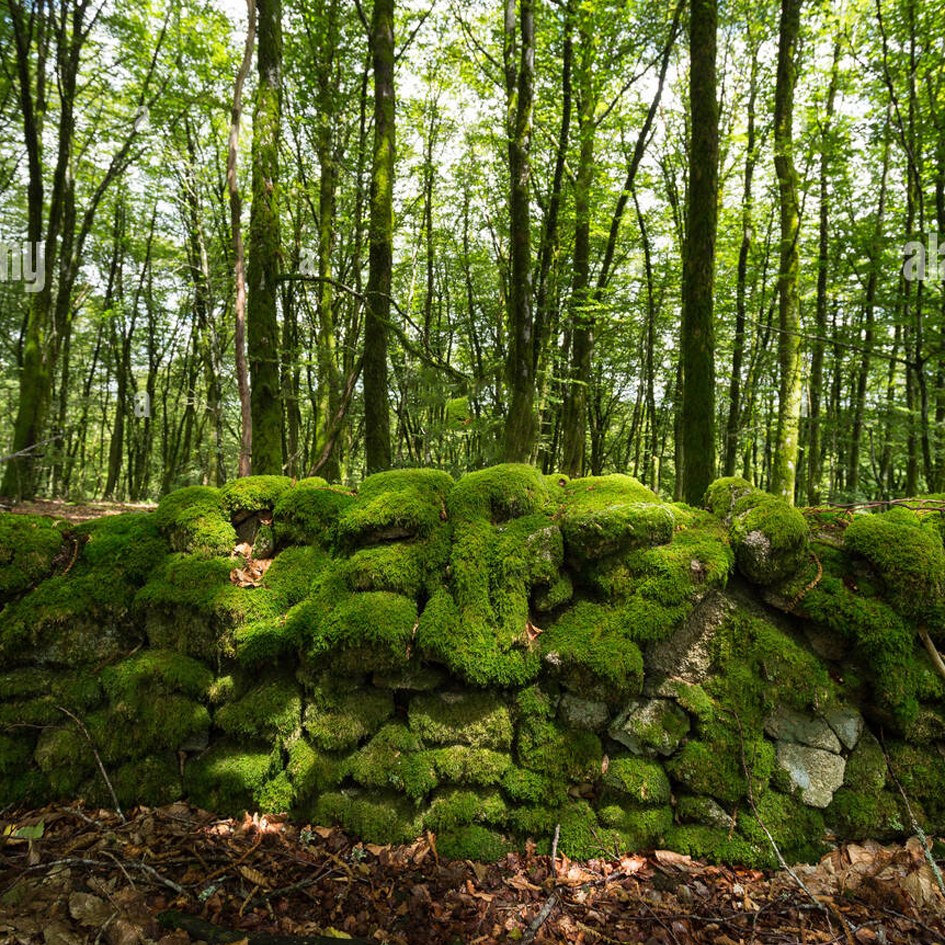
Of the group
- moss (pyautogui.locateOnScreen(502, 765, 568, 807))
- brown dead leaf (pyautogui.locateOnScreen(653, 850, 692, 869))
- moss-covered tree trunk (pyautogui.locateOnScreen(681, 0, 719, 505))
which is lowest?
brown dead leaf (pyautogui.locateOnScreen(653, 850, 692, 869))

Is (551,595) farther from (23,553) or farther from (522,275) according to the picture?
(522,275)

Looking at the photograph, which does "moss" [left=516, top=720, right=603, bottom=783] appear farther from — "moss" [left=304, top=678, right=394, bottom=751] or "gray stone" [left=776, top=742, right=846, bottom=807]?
"gray stone" [left=776, top=742, right=846, bottom=807]

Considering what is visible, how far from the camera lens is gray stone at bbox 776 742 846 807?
9.52 ft

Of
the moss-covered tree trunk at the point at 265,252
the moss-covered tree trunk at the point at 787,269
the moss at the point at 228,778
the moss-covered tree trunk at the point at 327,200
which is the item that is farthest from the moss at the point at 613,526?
the moss-covered tree trunk at the point at 787,269

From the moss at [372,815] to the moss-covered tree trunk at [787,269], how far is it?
23.9 ft

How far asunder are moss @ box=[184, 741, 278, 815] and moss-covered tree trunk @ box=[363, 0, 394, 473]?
11.9 ft

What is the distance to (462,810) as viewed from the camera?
9.29 feet

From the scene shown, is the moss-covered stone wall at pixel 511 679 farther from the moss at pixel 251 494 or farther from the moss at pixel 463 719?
the moss at pixel 251 494

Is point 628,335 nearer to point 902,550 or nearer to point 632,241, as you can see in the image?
point 632,241

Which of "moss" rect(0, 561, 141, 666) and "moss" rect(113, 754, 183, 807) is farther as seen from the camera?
"moss" rect(0, 561, 141, 666)

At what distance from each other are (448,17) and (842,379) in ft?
48.6

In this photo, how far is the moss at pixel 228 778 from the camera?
292 centimetres

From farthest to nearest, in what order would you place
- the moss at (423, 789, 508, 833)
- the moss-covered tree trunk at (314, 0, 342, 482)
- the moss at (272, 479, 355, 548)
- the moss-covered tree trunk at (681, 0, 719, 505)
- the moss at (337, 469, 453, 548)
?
the moss-covered tree trunk at (314, 0, 342, 482)
the moss-covered tree trunk at (681, 0, 719, 505)
the moss at (272, 479, 355, 548)
the moss at (337, 469, 453, 548)
the moss at (423, 789, 508, 833)

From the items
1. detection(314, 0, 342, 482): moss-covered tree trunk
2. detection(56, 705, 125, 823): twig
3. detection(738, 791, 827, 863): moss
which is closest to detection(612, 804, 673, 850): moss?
detection(738, 791, 827, 863): moss
